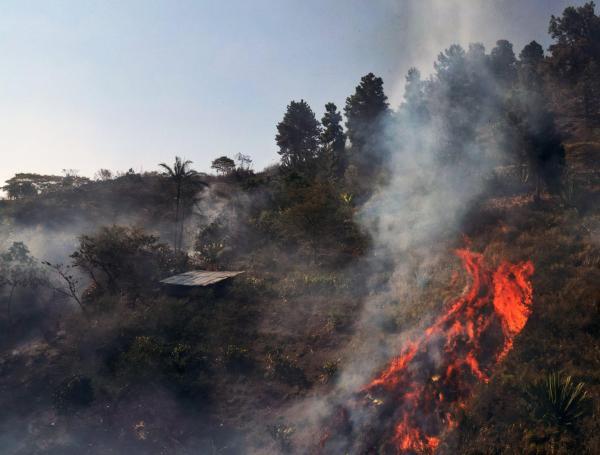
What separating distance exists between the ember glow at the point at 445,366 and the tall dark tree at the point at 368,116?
33417 mm

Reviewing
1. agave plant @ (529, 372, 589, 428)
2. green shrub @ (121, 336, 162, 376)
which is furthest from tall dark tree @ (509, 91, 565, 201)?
green shrub @ (121, 336, 162, 376)

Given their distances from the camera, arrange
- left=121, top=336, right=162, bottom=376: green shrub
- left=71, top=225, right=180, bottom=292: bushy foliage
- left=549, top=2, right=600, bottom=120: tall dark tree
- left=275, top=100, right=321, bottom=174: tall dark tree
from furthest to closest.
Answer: left=275, top=100, right=321, bottom=174: tall dark tree
left=549, top=2, right=600, bottom=120: tall dark tree
left=71, top=225, right=180, bottom=292: bushy foliage
left=121, top=336, right=162, bottom=376: green shrub

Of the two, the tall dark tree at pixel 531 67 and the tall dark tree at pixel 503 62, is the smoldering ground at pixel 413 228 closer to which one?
the tall dark tree at pixel 531 67

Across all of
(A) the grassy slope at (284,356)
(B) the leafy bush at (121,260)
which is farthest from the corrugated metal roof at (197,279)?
(B) the leafy bush at (121,260)

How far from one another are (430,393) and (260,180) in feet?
113

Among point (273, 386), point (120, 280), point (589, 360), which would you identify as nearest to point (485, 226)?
point (589, 360)

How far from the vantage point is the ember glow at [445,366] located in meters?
11.7

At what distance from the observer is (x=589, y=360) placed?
36.4 feet

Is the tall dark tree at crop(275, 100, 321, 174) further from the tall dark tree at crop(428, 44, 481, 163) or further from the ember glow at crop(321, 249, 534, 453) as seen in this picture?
the ember glow at crop(321, 249, 534, 453)

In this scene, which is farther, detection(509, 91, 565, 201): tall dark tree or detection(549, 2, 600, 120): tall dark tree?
detection(549, 2, 600, 120): tall dark tree

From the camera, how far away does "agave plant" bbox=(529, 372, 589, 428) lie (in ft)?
31.8

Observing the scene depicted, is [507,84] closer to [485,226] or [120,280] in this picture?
[485,226]

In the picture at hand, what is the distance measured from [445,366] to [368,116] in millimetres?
39838

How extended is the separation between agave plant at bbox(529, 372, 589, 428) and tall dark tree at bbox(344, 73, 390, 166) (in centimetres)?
3856
